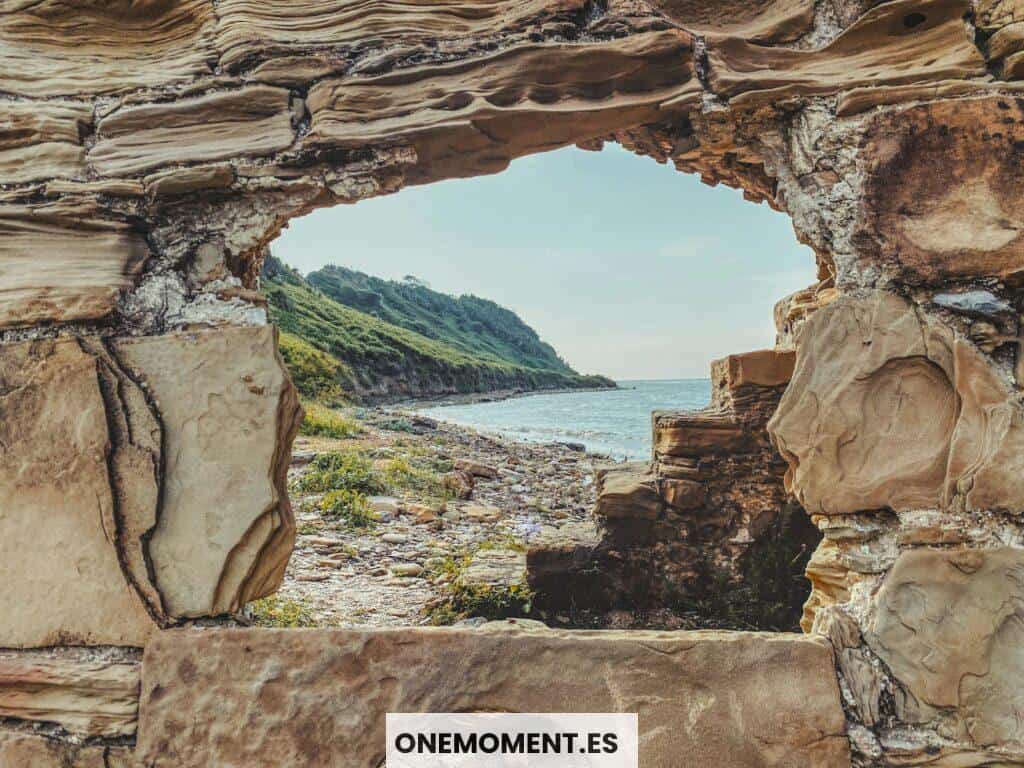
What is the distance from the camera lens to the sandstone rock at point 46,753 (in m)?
1.37

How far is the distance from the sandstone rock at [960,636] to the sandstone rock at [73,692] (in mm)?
1627

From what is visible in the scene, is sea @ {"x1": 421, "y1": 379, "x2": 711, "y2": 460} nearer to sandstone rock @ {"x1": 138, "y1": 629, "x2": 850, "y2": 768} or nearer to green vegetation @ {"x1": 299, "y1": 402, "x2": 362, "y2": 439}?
green vegetation @ {"x1": 299, "y1": 402, "x2": 362, "y2": 439}

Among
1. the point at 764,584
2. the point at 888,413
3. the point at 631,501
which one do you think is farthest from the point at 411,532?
the point at 888,413

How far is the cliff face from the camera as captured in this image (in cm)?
127

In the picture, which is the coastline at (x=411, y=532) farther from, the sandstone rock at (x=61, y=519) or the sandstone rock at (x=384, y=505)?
the sandstone rock at (x=61, y=519)

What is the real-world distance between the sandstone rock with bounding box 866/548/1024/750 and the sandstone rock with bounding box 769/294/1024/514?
0.14 meters

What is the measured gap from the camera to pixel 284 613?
2.98 m

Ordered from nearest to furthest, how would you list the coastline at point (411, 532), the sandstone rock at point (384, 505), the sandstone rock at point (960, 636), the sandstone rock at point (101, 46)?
1. the sandstone rock at point (960, 636)
2. the sandstone rock at point (101, 46)
3. the coastline at point (411, 532)
4. the sandstone rock at point (384, 505)

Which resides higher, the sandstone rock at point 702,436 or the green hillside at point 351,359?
the sandstone rock at point 702,436

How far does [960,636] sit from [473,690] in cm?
99

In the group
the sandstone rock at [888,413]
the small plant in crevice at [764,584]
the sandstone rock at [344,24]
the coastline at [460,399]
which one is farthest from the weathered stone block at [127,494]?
the coastline at [460,399]

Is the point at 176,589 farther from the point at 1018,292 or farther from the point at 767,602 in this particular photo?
the point at 767,602

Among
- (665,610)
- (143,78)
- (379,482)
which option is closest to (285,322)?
(379,482)

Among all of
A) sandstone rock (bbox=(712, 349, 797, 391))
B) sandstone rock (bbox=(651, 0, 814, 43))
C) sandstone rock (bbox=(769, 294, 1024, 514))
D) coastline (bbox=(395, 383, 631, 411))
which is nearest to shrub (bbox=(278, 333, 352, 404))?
coastline (bbox=(395, 383, 631, 411))
